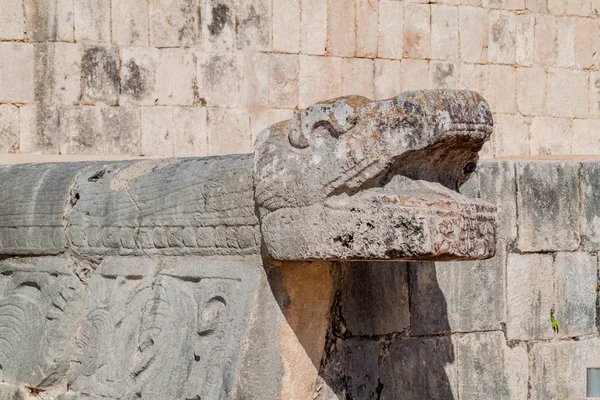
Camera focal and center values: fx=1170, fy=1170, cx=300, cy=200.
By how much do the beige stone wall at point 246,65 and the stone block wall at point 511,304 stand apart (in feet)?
20.5

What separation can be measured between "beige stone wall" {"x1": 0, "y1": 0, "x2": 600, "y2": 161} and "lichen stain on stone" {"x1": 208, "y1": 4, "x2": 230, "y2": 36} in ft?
0.04

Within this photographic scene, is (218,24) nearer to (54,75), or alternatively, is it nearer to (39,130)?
(54,75)

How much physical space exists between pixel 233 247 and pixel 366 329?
60 centimetres

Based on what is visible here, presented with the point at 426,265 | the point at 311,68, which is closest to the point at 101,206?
the point at 426,265

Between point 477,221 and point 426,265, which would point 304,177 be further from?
point 426,265

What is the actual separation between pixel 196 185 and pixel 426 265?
1193 millimetres

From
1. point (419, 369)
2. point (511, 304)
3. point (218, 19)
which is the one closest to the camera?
point (419, 369)

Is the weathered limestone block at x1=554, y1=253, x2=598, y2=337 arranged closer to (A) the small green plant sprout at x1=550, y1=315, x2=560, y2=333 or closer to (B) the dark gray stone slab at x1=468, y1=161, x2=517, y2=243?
(A) the small green plant sprout at x1=550, y1=315, x2=560, y2=333

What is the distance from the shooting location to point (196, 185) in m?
4.32

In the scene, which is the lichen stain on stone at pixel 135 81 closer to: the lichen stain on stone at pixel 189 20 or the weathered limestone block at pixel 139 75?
the weathered limestone block at pixel 139 75

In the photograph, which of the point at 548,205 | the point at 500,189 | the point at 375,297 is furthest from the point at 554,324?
the point at 375,297

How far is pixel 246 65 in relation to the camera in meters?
12.0

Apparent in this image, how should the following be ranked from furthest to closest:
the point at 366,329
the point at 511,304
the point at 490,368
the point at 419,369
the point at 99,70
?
the point at 99,70 → the point at 511,304 → the point at 490,368 → the point at 419,369 → the point at 366,329

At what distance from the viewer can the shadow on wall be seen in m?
4.09
